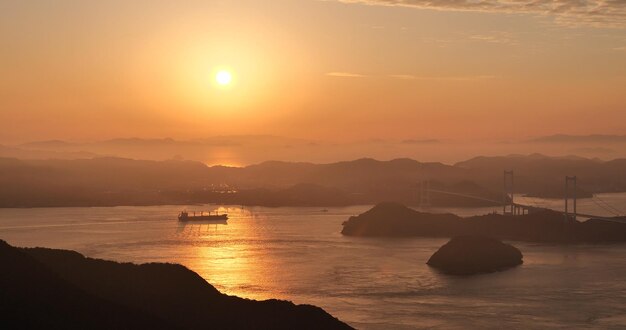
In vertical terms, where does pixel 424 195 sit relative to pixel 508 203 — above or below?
above

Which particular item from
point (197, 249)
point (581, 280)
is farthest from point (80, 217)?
point (581, 280)

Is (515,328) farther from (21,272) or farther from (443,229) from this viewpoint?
(443,229)

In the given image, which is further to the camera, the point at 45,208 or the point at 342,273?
the point at 45,208

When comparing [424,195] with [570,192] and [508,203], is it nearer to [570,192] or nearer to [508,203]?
[508,203]

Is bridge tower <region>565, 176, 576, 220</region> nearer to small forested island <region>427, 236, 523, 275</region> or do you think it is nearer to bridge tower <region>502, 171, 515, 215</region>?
bridge tower <region>502, 171, 515, 215</region>

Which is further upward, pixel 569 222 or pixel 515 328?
pixel 569 222

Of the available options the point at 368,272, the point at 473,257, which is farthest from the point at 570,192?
the point at 368,272

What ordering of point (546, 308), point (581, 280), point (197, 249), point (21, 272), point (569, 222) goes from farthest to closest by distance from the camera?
1. point (569, 222)
2. point (197, 249)
3. point (581, 280)
4. point (546, 308)
5. point (21, 272)
